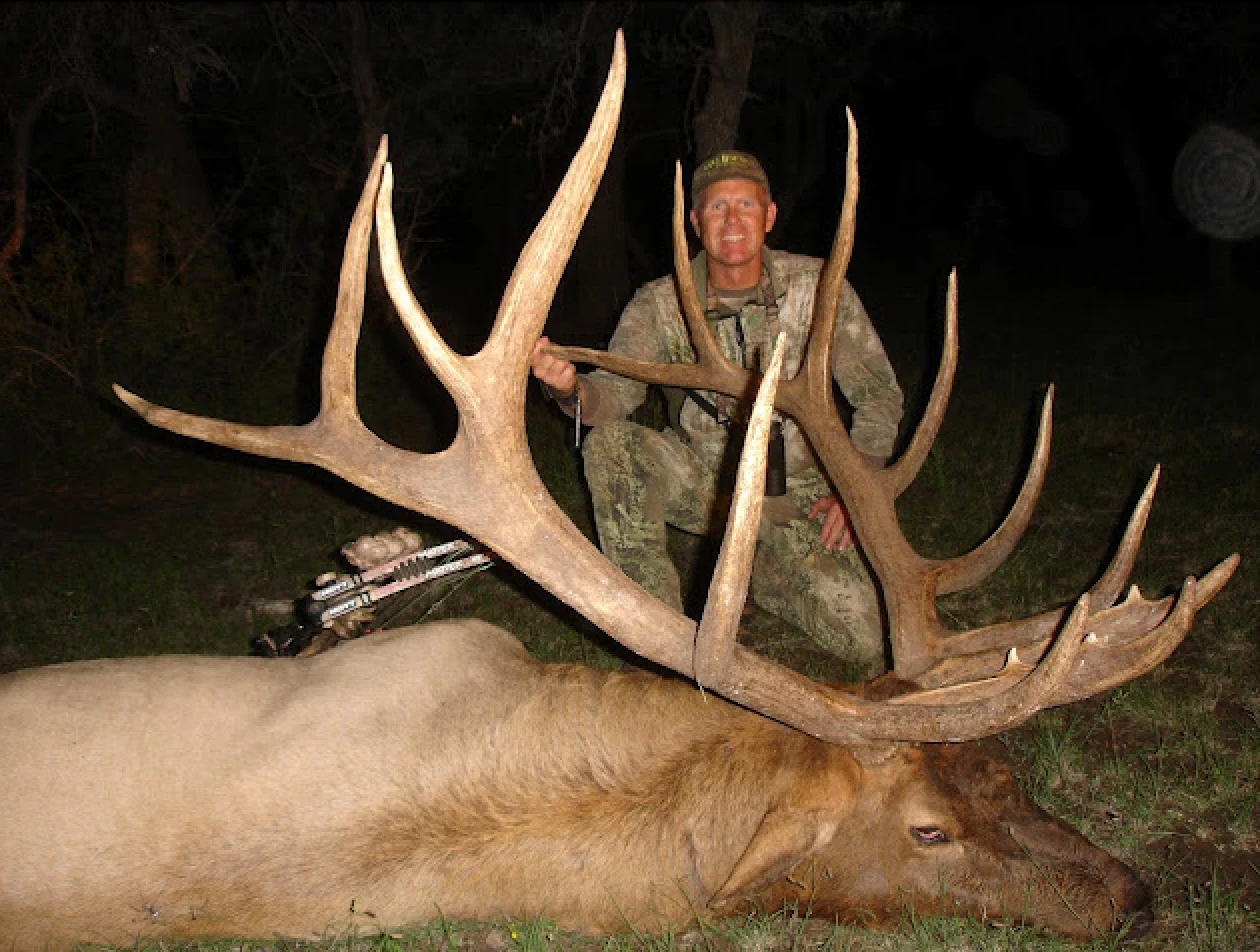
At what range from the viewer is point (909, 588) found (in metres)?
3.05

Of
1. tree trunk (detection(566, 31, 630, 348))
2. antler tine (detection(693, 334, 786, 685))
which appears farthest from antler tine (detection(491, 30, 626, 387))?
tree trunk (detection(566, 31, 630, 348))

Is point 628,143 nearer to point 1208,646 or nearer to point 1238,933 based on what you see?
point 1208,646

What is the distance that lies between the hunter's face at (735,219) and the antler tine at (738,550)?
1.98m

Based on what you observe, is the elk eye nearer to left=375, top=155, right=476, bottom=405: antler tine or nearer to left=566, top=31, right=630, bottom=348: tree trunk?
left=375, top=155, right=476, bottom=405: antler tine

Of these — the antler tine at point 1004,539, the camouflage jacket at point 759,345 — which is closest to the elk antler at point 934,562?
the antler tine at point 1004,539

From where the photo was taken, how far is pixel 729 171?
4.12 metres

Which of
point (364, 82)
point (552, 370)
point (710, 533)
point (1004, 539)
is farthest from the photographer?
point (364, 82)

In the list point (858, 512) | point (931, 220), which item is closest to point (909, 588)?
point (858, 512)

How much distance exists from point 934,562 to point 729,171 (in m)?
1.83

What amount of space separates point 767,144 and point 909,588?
69.0ft

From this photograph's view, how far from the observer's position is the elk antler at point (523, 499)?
2.28 meters

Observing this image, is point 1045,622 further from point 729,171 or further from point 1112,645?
point 729,171

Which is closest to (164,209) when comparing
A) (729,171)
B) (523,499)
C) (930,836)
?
(729,171)

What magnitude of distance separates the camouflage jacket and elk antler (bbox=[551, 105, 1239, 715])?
Result: 481mm
